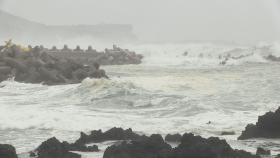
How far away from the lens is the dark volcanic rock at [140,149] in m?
8.21

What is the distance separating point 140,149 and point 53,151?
1.26m

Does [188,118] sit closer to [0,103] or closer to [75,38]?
[0,103]

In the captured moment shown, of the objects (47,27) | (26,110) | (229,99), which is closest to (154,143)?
(26,110)

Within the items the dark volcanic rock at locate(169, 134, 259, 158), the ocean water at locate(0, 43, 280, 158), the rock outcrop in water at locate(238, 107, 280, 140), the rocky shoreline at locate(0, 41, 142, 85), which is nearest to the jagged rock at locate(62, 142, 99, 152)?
the ocean water at locate(0, 43, 280, 158)

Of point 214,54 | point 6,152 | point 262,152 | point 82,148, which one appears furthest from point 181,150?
point 214,54

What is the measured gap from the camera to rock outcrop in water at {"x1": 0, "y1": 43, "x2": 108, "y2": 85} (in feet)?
76.2

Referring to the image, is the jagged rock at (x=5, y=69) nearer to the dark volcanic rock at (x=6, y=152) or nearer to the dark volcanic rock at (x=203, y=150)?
the dark volcanic rock at (x=6, y=152)

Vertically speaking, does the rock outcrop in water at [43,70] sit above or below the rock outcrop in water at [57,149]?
above

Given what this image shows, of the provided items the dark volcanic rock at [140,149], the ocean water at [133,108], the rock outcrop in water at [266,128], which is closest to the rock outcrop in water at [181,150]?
the dark volcanic rock at [140,149]

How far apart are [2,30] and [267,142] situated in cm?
10501

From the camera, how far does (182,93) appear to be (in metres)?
18.5

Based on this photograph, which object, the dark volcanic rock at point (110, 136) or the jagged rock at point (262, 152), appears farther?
the dark volcanic rock at point (110, 136)

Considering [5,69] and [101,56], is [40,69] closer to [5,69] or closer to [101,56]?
[5,69]

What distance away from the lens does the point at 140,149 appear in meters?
8.45
